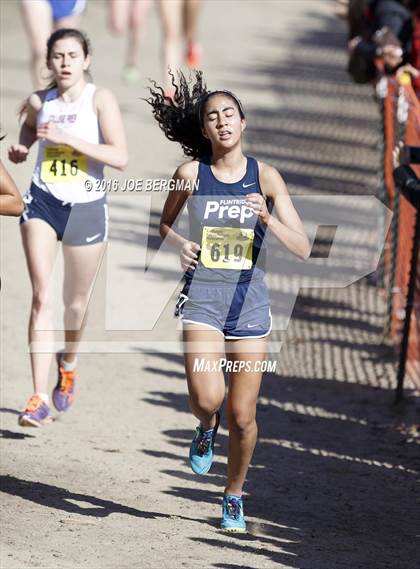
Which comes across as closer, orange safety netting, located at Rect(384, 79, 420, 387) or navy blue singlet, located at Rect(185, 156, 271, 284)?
navy blue singlet, located at Rect(185, 156, 271, 284)

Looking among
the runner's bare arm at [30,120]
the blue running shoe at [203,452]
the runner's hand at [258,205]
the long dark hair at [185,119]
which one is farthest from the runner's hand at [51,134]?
the blue running shoe at [203,452]

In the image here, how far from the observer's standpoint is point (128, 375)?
31.7 feet

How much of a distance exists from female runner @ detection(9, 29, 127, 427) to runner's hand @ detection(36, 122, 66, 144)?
4 centimetres

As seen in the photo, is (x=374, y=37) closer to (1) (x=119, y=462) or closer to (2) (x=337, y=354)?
(2) (x=337, y=354)

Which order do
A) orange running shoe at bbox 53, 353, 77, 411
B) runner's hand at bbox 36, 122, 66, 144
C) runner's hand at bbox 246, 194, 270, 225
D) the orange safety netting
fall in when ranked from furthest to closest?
the orange safety netting → orange running shoe at bbox 53, 353, 77, 411 → runner's hand at bbox 36, 122, 66, 144 → runner's hand at bbox 246, 194, 270, 225

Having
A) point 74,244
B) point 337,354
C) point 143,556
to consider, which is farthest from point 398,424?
point 143,556

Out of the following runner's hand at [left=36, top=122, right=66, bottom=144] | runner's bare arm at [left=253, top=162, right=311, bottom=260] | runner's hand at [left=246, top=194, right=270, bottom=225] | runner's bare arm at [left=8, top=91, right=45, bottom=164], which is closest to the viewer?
runner's hand at [left=246, top=194, right=270, bottom=225]

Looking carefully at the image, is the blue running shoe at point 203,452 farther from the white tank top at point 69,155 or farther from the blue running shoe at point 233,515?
the white tank top at point 69,155

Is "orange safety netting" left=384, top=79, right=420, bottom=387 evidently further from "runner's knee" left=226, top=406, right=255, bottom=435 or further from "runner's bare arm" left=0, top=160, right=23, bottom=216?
"runner's bare arm" left=0, top=160, right=23, bottom=216

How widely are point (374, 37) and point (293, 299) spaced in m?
2.28

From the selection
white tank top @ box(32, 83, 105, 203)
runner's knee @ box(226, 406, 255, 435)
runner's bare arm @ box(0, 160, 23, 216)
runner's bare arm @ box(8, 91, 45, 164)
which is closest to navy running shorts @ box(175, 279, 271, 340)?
runner's knee @ box(226, 406, 255, 435)

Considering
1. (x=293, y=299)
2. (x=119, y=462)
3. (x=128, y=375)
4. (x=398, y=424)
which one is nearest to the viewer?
(x=119, y=462)

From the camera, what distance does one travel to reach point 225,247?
6641 mm

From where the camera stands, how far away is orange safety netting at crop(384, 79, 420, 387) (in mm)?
10047
